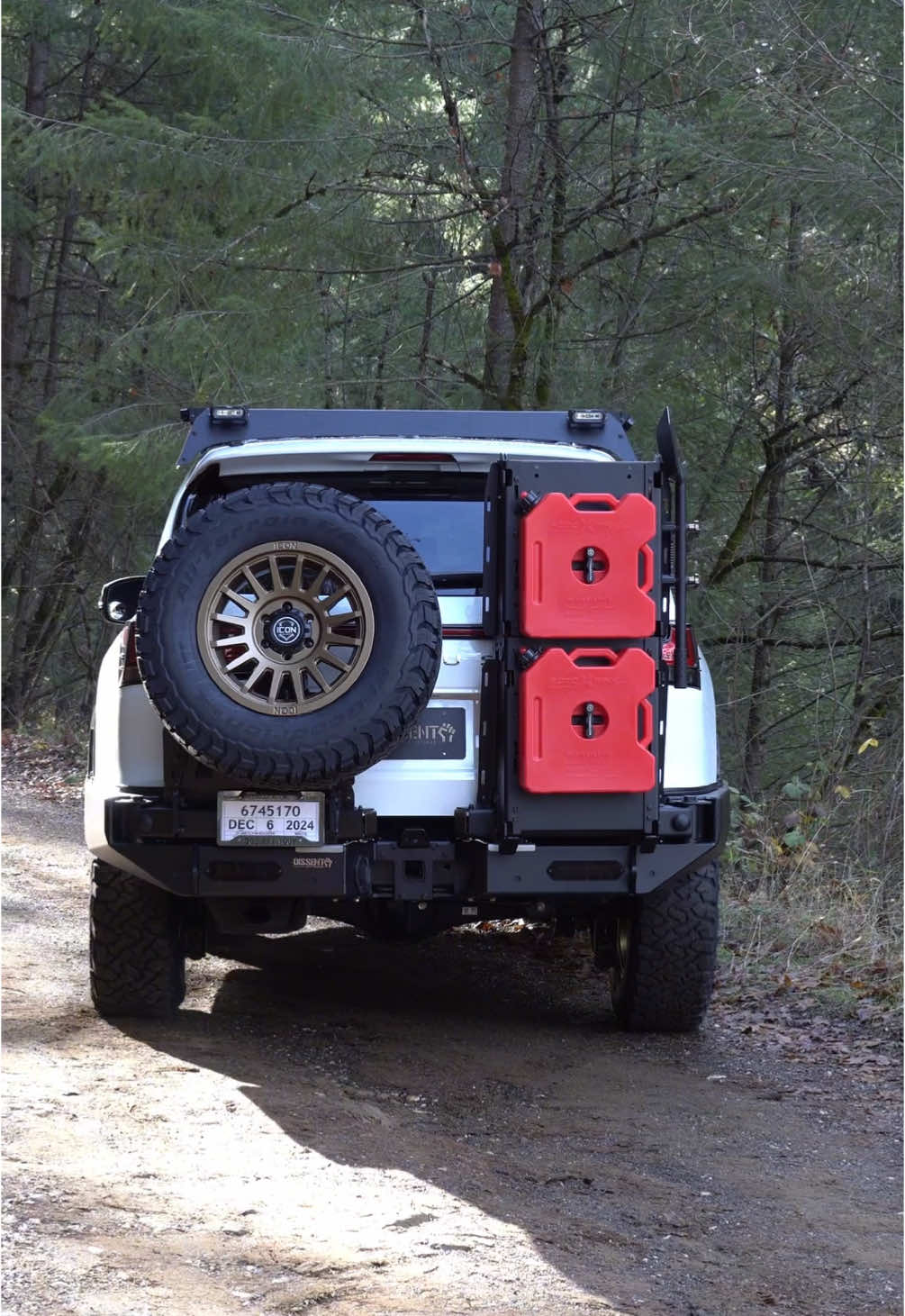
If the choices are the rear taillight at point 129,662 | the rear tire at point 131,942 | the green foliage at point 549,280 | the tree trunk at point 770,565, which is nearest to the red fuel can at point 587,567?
the rear taillight at point 129,662

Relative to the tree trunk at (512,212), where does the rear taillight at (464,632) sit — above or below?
below

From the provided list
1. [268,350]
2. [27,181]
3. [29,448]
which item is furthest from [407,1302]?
[29,448]

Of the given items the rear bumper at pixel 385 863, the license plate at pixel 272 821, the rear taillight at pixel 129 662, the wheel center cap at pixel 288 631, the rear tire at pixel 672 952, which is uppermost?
Answer: the wheel center cap at pixel 288 631

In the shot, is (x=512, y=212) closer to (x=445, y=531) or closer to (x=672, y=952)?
(x=445, y=531)

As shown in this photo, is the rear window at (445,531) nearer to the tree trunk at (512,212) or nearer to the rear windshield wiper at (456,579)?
the rear windshield wiper at (456,579)

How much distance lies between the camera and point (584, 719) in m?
5.01

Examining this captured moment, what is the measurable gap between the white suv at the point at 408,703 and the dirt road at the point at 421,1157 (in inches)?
18.8

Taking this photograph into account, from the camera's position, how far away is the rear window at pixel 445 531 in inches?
220

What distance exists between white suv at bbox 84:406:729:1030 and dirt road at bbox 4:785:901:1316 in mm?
478

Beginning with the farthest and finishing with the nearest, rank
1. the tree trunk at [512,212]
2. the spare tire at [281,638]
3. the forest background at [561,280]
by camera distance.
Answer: the tree trunk at [512,212] → the forest background at [561,280] → the spare tire at [281,638]

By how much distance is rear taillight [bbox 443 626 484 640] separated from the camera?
521 cm

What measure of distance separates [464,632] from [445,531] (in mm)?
601

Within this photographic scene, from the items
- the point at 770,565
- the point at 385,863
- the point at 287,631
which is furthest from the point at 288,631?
the point at 770,565

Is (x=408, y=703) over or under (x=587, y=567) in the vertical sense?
under
